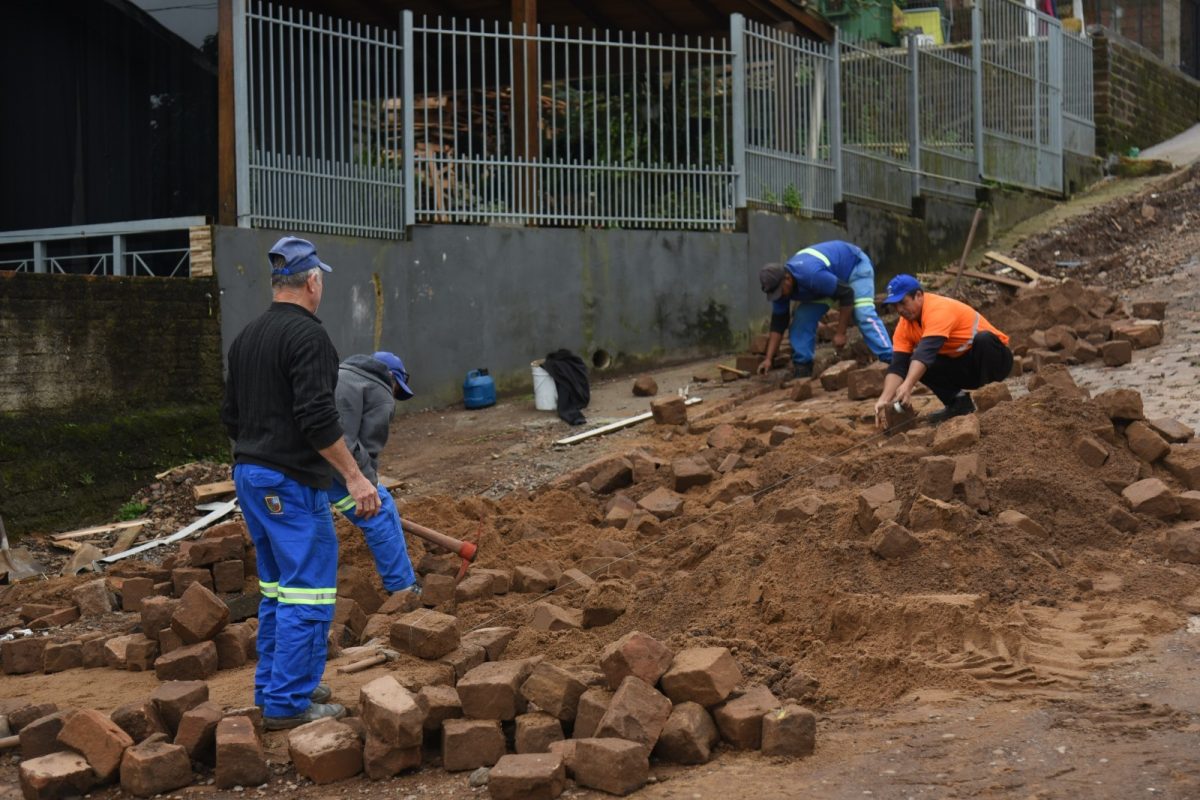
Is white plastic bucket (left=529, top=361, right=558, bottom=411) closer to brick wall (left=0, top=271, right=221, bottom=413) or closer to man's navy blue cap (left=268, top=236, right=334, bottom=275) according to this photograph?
brick wall (left=0, top=271, right=221, bottom=413)

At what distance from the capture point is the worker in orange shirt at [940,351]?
8.88 metres

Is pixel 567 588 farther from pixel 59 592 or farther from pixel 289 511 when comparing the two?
pixel 59 592

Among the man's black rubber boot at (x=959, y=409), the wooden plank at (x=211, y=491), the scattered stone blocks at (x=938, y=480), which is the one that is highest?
the man's black rubber boot at (x=959, y=409)

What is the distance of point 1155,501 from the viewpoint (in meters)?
7.13

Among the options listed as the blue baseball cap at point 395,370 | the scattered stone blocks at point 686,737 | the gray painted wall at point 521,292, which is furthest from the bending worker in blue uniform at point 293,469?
the gray painted wall at point 521,292

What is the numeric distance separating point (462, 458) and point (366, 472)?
4.08 m

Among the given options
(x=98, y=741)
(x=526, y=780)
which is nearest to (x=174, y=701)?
(x=98, y=741)

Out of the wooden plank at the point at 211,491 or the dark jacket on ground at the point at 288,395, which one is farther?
the wooden plank at the point at 211,491

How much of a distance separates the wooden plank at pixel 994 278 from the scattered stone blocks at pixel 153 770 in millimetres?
11124

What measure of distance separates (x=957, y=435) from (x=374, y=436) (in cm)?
313

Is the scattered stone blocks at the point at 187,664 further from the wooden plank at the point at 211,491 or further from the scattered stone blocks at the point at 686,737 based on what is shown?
the wooden plank at the point at 211,491

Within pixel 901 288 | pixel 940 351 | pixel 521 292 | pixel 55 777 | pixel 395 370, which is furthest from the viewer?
pixel 521 292

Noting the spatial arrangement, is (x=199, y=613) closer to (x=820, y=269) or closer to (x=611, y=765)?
(x=611, y=765)

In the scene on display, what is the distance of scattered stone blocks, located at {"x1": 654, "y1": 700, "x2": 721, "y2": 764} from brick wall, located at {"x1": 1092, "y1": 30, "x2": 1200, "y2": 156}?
16718 millimetres
